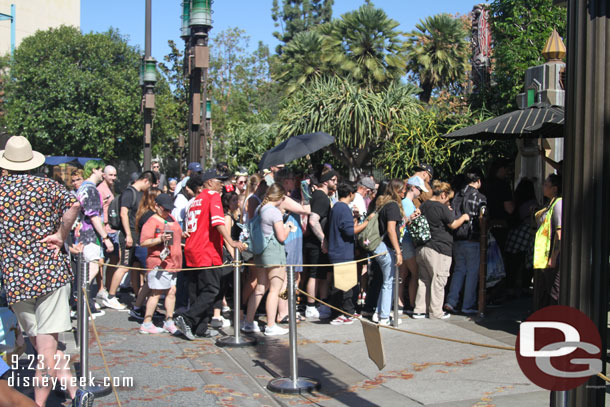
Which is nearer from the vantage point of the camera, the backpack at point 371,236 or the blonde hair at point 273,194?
the blonde hair at point 273,194

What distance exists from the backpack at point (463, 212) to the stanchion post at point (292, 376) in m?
3.52

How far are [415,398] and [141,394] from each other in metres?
2.38

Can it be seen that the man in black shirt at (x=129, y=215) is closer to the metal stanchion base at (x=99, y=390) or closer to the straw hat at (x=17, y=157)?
the metal stanchion base at (x=99, y=390)

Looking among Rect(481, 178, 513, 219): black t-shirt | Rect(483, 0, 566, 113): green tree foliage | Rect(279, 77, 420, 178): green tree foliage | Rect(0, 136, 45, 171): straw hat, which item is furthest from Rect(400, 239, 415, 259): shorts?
Rect(483, 0, 566, 113): green tree foliage

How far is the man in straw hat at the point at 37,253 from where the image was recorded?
4.94 metres

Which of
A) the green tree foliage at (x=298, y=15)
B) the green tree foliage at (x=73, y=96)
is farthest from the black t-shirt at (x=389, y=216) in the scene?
the green tree foliage at (x=298, y=15)

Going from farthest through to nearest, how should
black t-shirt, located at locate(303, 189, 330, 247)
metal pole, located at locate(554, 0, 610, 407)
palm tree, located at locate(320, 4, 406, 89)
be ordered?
1. palm tree, located at locate(320, 4, 406, 89)
2. black t-shirt, located at locate(303, 189, 330, 247)
3. metal pole, located at locate(554, 0, 610, 407)

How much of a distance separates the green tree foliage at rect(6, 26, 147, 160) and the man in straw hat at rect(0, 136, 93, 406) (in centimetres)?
3820

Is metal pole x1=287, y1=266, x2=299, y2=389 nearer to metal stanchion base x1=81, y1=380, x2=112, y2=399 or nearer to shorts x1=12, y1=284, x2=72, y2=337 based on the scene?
metal stanchion base x1=81, y1=380, x2=112, y2=399

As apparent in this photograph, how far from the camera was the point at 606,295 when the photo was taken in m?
3.55

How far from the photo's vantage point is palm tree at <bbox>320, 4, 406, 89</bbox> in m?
25.5

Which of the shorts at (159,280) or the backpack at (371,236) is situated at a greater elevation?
the backpack at (371,236)

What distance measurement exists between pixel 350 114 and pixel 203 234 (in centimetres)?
971

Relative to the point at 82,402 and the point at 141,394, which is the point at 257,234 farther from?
the point at 82,402
